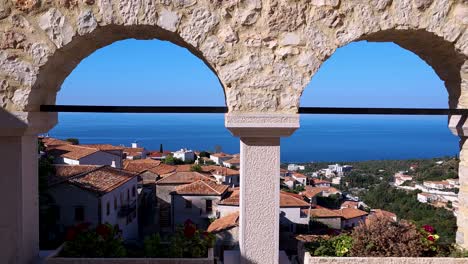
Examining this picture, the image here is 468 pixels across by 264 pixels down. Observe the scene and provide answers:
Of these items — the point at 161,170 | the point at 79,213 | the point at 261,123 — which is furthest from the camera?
the point at 161,170

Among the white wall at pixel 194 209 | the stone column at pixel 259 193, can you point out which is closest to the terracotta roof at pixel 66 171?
the white wall at pixel 194 209

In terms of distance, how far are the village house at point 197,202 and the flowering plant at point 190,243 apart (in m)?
12.1

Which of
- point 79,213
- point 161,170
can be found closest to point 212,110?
point 79,213

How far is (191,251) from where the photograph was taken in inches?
154

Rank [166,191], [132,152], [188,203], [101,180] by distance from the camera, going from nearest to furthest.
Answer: [101,180] → [188,203] → [166,191] → [132,152]

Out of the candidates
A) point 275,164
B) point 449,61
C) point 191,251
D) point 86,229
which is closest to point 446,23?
point 449,61

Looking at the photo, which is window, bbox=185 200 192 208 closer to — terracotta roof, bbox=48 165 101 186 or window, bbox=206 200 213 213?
window, bbox=206 200 213 213

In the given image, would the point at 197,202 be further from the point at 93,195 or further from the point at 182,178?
the point at 182,178

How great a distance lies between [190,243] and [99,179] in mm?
13207

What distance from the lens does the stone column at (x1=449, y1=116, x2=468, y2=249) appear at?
161 inches

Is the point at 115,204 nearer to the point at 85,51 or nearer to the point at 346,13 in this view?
the point at 85,51

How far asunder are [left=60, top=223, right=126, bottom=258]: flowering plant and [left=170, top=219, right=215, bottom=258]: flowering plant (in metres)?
0.50

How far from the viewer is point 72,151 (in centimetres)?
2467

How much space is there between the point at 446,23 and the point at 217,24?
1.96 metres
